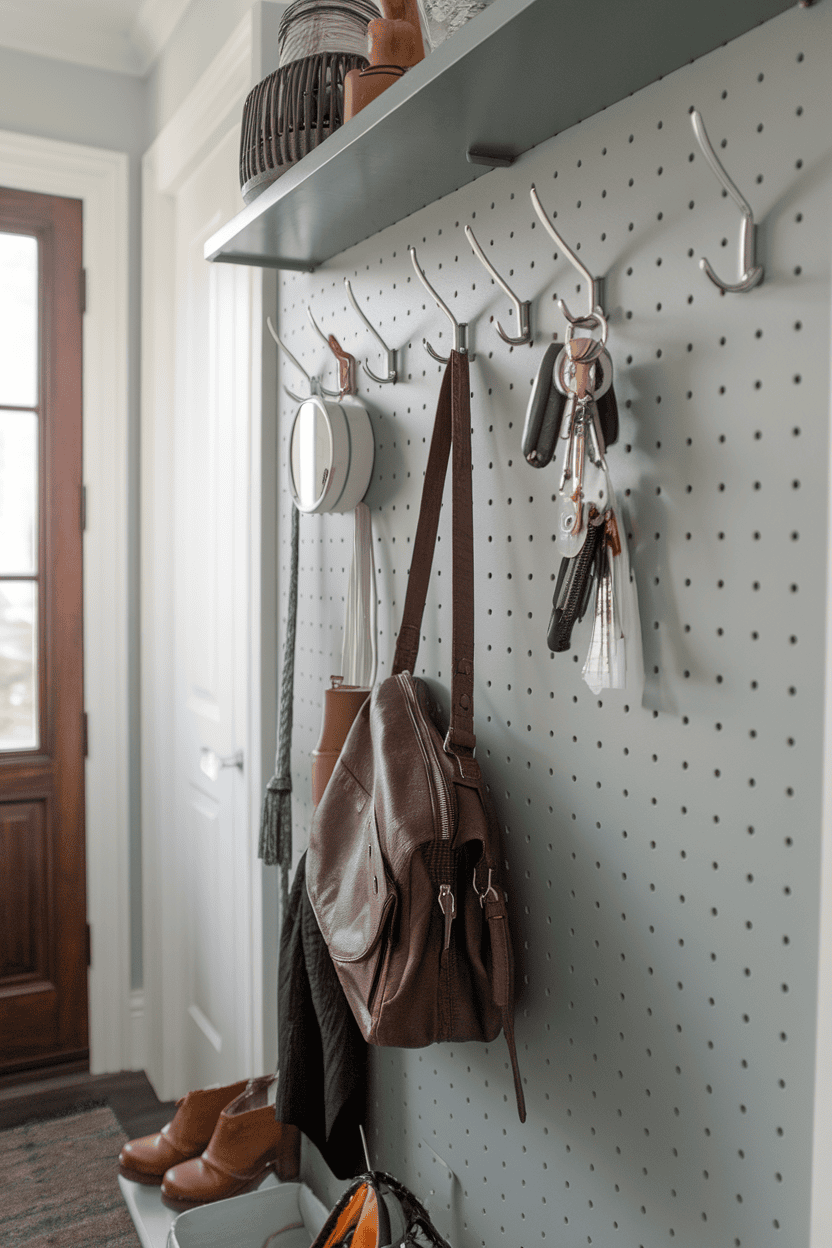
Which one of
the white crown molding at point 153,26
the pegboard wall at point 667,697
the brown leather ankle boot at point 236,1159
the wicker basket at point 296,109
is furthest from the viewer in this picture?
the white crown molding at point 153,26

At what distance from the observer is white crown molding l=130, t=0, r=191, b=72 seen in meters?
2.24

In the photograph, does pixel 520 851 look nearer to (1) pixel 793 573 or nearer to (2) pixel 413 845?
(2) pixel 413 845

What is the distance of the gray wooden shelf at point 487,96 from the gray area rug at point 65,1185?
6.13 feet

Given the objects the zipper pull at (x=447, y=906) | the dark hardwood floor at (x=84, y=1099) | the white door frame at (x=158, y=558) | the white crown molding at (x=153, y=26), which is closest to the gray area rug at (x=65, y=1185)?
the dark hardwood floor at (x=84, y=1099)

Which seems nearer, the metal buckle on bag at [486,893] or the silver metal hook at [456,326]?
the metal buckle on bag at [486,893]

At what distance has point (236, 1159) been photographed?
1611 millimetres

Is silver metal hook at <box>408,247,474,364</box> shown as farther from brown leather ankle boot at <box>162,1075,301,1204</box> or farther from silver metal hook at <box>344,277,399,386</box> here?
brown leather ankle boot at <box>162,1075,301,1204</box>

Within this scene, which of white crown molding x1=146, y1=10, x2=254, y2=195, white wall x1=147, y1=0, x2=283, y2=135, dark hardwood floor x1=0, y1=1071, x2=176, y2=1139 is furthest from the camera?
dark hardwood floor x1=0, y1=1071, x2=176, y2=1139

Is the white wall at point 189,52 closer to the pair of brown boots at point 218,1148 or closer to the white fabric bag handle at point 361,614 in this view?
the white fabric bag handle at point 361,614

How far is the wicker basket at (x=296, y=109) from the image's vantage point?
1.28 meters

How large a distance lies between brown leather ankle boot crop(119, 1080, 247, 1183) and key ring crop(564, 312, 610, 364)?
1.44 meters

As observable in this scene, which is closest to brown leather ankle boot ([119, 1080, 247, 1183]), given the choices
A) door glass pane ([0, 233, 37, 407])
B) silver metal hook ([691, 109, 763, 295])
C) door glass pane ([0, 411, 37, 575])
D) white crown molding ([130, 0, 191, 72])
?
door glass pane ([0, 411, 37, 575])

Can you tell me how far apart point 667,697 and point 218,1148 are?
47.3 inches

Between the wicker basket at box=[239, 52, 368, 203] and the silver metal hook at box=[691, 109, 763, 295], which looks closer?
→ the silver metal hook at box=[691, 109, 763, 295]
